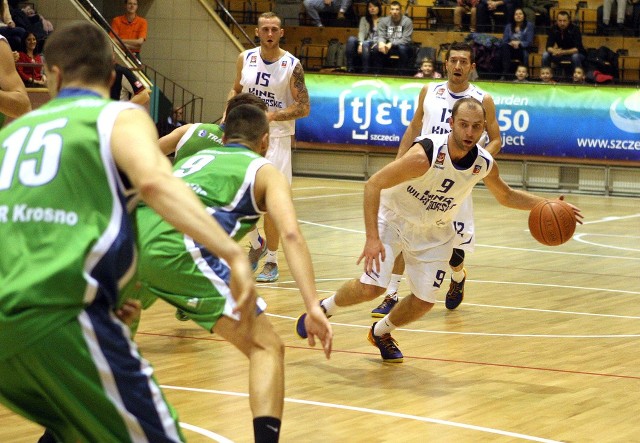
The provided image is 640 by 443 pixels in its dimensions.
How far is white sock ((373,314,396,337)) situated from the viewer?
630 centimetres

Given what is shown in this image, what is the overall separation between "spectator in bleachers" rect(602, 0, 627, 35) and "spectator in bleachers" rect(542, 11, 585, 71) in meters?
1.00

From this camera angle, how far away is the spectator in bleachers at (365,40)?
18.7 meters

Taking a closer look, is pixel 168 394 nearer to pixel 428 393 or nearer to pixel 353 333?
pixel 428 393

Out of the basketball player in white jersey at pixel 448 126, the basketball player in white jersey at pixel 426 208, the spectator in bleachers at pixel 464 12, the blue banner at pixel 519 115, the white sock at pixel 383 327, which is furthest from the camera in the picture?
the spectator in bleachers at pixel 464 12

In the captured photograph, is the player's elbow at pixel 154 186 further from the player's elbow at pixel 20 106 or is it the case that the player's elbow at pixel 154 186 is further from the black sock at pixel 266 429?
the player's elbow at pixel 20 106

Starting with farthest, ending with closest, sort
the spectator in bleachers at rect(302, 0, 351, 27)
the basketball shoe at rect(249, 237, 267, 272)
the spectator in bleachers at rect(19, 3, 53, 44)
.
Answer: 1. the spectator in bleachers at rect(302, 0, 351, 27)
2. the spectator in bleachers at rect(19, 3, 53, 44)
3. the basketball shoe at rect(249, 237, 267, 272)

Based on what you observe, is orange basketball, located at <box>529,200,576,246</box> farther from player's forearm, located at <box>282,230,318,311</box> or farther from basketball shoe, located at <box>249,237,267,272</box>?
player's forearm, located at <box>282,230,318,311</box>

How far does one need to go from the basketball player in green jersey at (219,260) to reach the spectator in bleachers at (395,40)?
14.4m

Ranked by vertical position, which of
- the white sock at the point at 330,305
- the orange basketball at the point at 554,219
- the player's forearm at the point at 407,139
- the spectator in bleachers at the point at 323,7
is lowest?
the white sock at the point at 330,305

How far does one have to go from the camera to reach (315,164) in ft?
63.8

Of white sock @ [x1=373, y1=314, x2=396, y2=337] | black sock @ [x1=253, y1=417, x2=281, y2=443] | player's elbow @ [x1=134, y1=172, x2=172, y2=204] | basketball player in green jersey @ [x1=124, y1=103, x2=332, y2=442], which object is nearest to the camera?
player's elbow @ [x1=134, y1=172, x2=172, y2=204]

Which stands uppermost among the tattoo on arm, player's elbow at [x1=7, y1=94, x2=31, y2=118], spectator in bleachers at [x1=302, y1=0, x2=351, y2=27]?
spectator in bleachers at [x1=302, y1=0, x2=351, y2=27]

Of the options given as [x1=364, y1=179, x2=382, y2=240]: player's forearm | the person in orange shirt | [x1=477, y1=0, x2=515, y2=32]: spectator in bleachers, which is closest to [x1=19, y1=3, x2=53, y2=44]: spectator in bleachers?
the person in orange shirt

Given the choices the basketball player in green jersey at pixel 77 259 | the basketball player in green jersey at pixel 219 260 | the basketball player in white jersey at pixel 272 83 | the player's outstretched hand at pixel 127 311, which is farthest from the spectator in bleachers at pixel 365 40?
the basketball player in green jersey at pixel 77 259
